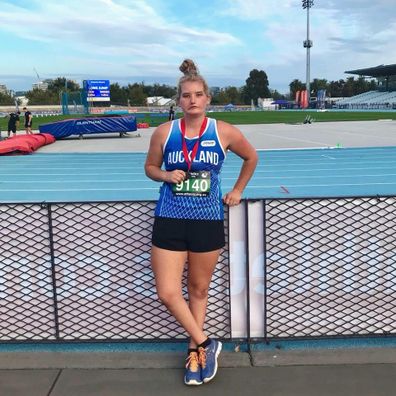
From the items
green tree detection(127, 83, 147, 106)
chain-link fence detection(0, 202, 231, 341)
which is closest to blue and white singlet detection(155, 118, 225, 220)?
chain-link fence detection(0, 202, 231, 341)

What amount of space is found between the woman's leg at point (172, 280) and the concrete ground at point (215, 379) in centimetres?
38

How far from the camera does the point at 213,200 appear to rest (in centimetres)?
278

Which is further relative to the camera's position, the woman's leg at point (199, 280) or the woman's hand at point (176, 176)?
the woman's leg at point (199, 280)

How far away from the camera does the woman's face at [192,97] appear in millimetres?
2668

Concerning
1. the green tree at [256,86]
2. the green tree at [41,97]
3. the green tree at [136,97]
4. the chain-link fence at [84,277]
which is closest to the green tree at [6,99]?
the green tree at [41,97]

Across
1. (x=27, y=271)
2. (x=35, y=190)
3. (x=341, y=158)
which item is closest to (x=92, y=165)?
(x=35, y=190)

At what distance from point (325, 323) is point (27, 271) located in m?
2.20

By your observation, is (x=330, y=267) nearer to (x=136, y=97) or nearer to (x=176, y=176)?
(x=176, y=176)

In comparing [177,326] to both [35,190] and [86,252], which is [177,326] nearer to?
[86,252]

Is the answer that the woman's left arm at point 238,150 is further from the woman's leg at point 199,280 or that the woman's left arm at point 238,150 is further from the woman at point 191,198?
the woman's leg at point 199,280

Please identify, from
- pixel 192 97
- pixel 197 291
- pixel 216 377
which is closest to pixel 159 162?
pixel 192 97

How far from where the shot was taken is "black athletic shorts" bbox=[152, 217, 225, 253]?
2.76 metres

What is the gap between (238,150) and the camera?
2.83m

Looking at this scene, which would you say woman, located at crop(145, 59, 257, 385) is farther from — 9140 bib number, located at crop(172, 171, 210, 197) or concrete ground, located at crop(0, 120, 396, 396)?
concrete ground, located at crop(0, 120, 396, 396)
